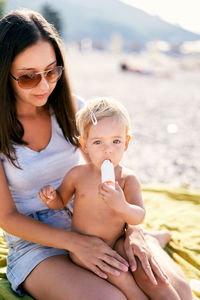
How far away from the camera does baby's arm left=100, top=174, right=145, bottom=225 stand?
65.2 inches

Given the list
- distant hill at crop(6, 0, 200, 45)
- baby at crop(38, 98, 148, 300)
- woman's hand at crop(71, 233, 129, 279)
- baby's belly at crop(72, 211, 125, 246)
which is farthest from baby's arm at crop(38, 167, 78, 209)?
distant hill at crop(6, 0, 200, 45)

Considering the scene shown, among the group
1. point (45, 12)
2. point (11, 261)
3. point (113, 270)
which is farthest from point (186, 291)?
point (45, 12)

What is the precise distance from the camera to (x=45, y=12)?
26.3m

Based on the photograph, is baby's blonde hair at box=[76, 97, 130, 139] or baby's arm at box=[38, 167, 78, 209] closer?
baby's blonde hair at box=[76, 97, 130, 139]

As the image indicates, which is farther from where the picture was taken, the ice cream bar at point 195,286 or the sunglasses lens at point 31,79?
the ice cream bar at point 195,286

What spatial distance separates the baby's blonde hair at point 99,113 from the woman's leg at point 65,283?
2.48 feet

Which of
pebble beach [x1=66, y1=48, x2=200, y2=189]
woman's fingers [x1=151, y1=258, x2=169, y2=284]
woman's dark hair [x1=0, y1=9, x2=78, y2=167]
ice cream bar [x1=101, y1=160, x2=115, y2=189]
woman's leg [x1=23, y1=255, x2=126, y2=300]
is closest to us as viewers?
ice cream bar [x1=101, y1=160, x2=115, y2=189]

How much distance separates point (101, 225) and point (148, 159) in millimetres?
3914

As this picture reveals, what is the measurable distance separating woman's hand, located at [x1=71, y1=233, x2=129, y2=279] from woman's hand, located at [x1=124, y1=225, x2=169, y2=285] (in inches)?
3.0

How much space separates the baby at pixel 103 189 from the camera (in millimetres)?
1824

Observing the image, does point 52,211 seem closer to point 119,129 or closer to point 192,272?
point 119,129

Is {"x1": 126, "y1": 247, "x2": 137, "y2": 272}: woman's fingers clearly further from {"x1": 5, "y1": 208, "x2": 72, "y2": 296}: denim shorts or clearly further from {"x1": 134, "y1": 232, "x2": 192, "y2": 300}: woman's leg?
{"x1": 5, "y1": 208, "x2": 72, "y2": 296}: denim shorts

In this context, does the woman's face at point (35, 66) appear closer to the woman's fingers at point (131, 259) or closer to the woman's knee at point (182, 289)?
the woman's fingers at point (131, 259)

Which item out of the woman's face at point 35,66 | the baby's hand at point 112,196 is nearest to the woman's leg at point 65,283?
the baby's hand at point 112,196
